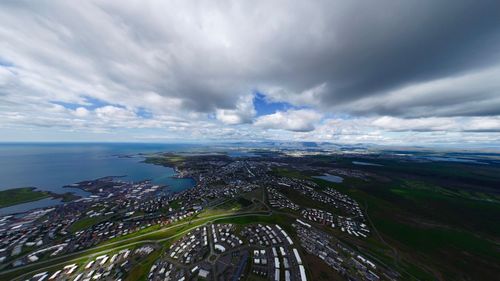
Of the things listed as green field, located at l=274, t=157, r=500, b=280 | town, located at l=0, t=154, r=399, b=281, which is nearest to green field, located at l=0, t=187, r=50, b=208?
town, located at l=0, t=154, r=399, b=281

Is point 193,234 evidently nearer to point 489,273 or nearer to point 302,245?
point 302,245

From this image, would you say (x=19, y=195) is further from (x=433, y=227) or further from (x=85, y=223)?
(x=433, y=227)

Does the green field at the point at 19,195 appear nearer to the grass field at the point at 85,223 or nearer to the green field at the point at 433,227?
the grass field at the point at 85,223

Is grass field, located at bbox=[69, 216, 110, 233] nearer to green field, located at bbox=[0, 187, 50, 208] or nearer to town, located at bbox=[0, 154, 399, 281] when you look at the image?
town, located at bbox=[0, 154, 399, 281]

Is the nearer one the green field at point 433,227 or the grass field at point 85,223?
the green field at point 433,227

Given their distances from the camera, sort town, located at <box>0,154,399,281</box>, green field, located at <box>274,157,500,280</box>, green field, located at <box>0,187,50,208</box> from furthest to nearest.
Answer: green field, located at <box>0,187,50,208</box> < green field, located at <box>274,157,500,280</box> < town, located at <box>0,154,399,281</box>

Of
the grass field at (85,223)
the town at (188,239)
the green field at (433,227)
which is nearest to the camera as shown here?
the town at (188,239)

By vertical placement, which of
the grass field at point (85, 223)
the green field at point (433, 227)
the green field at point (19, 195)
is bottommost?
the green field at point (433, 227)

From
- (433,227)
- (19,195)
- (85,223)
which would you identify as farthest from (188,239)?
(19,195)

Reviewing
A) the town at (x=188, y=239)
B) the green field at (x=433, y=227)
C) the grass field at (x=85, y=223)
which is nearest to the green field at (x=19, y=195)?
the town at (x=188, y=239)
